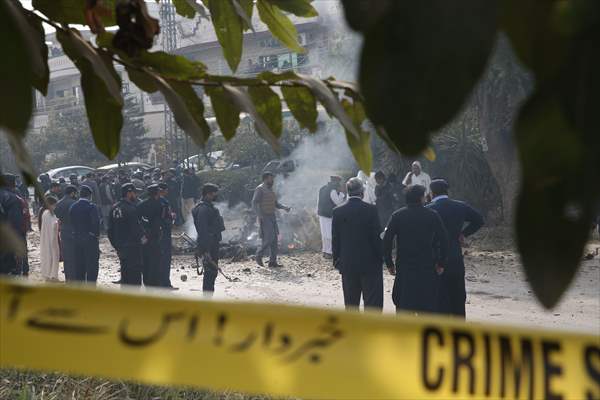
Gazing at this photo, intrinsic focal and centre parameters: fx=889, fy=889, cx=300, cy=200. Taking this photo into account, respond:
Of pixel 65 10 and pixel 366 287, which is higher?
pixel 65 10

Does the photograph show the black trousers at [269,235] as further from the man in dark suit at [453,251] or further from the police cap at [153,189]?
the man in dark suit at [453,251]

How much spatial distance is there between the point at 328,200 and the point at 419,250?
5821 millimetres

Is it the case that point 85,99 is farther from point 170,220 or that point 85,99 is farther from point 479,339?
point 170,220

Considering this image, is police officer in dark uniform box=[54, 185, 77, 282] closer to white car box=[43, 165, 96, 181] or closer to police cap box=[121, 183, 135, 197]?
police cap box=[121, 183, 135, 197]

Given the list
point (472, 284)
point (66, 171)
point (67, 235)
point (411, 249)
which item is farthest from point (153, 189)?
point (66, 171)

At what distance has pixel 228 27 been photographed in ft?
5.30

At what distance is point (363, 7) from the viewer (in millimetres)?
565

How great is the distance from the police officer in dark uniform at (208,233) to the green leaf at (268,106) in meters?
7.72

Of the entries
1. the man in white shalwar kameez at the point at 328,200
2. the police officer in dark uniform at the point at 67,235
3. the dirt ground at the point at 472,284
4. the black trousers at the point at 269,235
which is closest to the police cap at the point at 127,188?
the police officer in dark uniform at the point at 67,235

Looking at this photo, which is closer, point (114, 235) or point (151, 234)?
point (114, 235)

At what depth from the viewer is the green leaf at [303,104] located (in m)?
1.64

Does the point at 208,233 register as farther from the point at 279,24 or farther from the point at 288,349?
the point at 288,349

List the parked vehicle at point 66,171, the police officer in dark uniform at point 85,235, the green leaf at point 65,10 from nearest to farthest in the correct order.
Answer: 1. the green leaf at point 65,10
2. the police officer in dark uniform at point 85,235
3. the parked vehicle at point 66,171

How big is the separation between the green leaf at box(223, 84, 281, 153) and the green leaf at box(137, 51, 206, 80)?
101 mm
